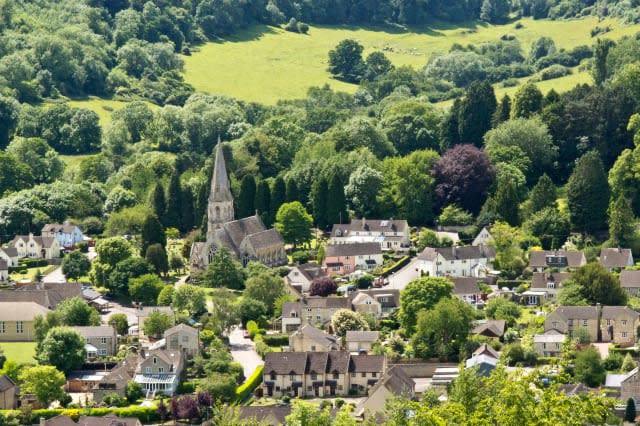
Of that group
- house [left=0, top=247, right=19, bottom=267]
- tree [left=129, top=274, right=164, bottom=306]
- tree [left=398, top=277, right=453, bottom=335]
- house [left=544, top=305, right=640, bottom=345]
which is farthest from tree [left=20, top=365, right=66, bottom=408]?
house [left=0, top=247, right=19, bottom=267]

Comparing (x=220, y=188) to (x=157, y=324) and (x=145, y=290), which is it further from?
(x=157, y=324)

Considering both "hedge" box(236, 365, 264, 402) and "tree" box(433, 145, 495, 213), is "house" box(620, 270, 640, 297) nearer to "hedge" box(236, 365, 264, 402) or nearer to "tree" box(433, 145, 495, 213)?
→ "tree" box(433, 145, 495, 213)

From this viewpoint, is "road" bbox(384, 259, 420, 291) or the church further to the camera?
the church

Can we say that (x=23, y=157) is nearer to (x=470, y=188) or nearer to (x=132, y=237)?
(x=132, y=237)

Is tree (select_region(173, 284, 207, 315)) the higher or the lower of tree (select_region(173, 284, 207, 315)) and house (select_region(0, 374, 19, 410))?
the higher

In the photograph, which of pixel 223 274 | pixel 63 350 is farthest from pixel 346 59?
pixel 63 350

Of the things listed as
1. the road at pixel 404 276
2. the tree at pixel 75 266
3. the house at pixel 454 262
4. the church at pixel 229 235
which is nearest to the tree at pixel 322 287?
the road at pixel 404 276

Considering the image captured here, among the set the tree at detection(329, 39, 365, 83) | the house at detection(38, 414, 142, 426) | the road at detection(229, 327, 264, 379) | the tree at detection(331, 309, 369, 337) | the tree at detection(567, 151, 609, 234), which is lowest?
the house at detection(38, 414, 142, 426)
